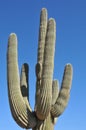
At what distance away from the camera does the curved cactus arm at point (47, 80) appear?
1078 centimetres

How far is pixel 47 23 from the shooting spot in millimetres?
11820

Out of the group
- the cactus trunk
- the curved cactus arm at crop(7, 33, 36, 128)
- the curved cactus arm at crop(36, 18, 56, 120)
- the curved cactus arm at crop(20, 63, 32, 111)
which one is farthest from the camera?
the curved cactus arm at crop(20, 63, 32, 111)

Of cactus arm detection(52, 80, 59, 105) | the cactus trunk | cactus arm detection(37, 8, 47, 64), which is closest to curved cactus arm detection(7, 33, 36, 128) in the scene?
the cactus trunk

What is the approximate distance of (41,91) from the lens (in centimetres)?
1084

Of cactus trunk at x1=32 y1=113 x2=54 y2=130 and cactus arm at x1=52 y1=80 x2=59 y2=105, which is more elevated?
cactus arm at x1=52 y1=80 x2=59 y2=105

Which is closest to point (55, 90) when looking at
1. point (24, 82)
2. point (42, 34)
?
point (24, 82)

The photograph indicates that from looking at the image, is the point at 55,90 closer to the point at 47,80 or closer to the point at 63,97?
the point at 63,97

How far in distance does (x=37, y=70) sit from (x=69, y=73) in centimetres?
108

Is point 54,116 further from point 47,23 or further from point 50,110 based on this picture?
point 47,23

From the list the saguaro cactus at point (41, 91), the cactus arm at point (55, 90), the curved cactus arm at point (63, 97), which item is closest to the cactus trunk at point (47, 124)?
the saguaro cactus at point (41, 91)

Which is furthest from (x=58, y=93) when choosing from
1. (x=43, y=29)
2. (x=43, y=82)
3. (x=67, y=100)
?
(x=43, y=29)

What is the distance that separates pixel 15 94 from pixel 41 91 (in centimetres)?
85

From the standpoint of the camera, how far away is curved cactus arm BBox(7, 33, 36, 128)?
11.1 m

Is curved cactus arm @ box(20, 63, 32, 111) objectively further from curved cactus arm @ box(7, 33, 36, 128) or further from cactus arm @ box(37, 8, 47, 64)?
cactus arm @ box(37, 8, 47, 64)
